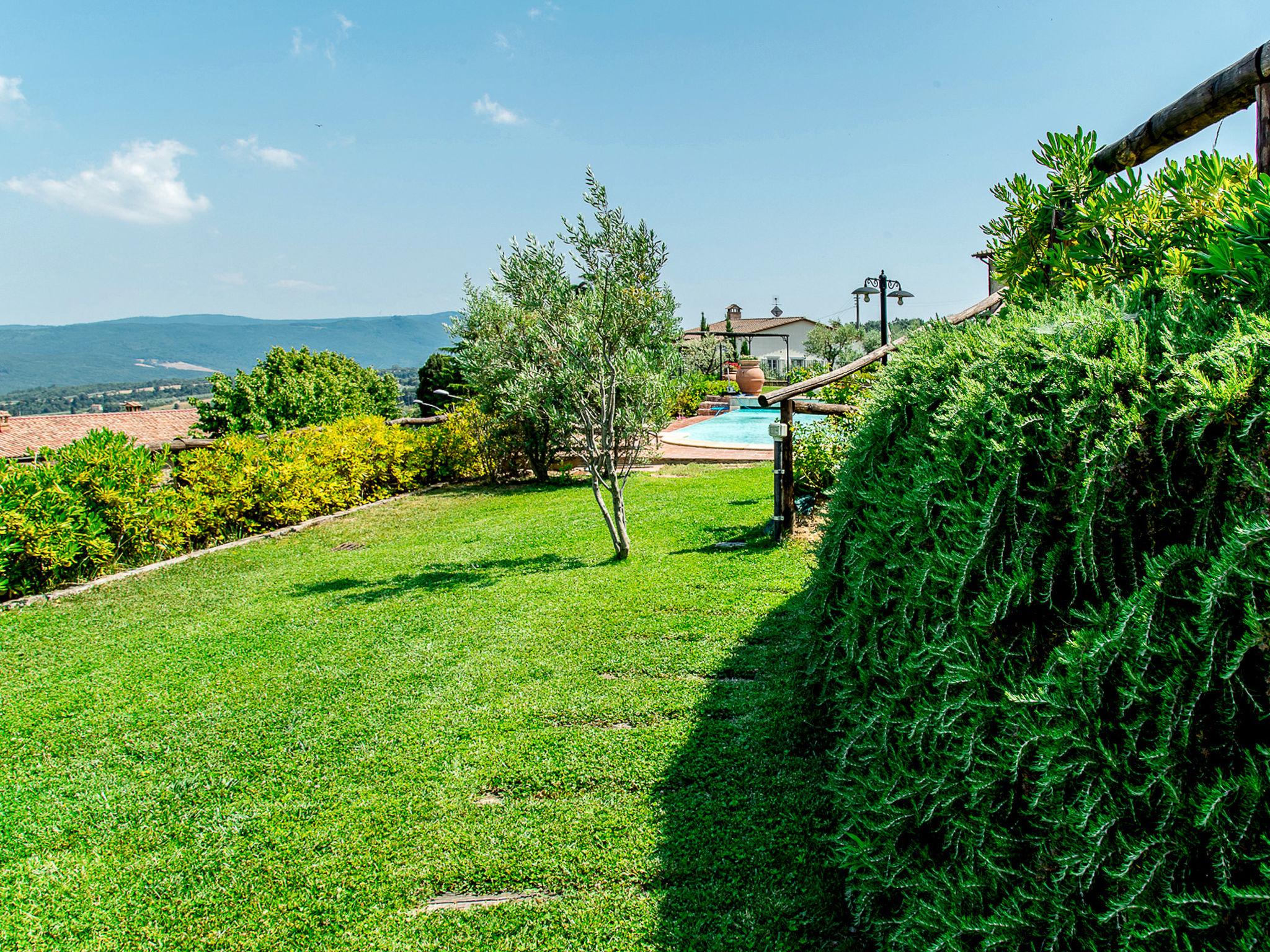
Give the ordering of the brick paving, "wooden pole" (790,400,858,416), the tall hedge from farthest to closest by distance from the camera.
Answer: the brick paving
"wooden pole" (790,400,858,416)
the tall hedge


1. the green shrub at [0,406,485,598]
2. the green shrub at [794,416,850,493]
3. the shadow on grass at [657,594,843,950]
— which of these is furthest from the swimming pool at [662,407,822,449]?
the shadow on grass at [657,594,843,950]

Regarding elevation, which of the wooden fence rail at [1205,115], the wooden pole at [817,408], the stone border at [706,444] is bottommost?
the stone border at [706,444]

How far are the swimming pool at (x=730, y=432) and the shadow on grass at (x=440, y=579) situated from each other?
964cm

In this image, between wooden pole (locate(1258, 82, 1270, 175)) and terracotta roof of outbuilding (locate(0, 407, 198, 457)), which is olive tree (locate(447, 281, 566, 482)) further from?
terracotta roof of outbuilding (locate(0, 407, 198, 457))

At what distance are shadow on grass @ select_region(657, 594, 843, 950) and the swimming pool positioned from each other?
514 inches

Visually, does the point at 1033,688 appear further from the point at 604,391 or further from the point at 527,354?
the point at 527,354

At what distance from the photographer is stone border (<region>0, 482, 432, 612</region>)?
7180 millimetres

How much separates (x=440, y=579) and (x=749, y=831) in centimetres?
515

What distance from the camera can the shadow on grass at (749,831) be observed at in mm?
2520

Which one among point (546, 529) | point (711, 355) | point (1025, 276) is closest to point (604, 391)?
point (546, 529)

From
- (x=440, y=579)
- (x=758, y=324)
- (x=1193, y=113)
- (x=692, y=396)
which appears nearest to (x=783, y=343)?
(x=758, y=324)

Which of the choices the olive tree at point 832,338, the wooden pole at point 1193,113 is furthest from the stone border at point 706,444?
the olive tree at point 832,338

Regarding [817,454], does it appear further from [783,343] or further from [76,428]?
[783,343]

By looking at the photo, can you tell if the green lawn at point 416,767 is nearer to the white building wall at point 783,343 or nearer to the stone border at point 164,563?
the stone border at point 164,563
